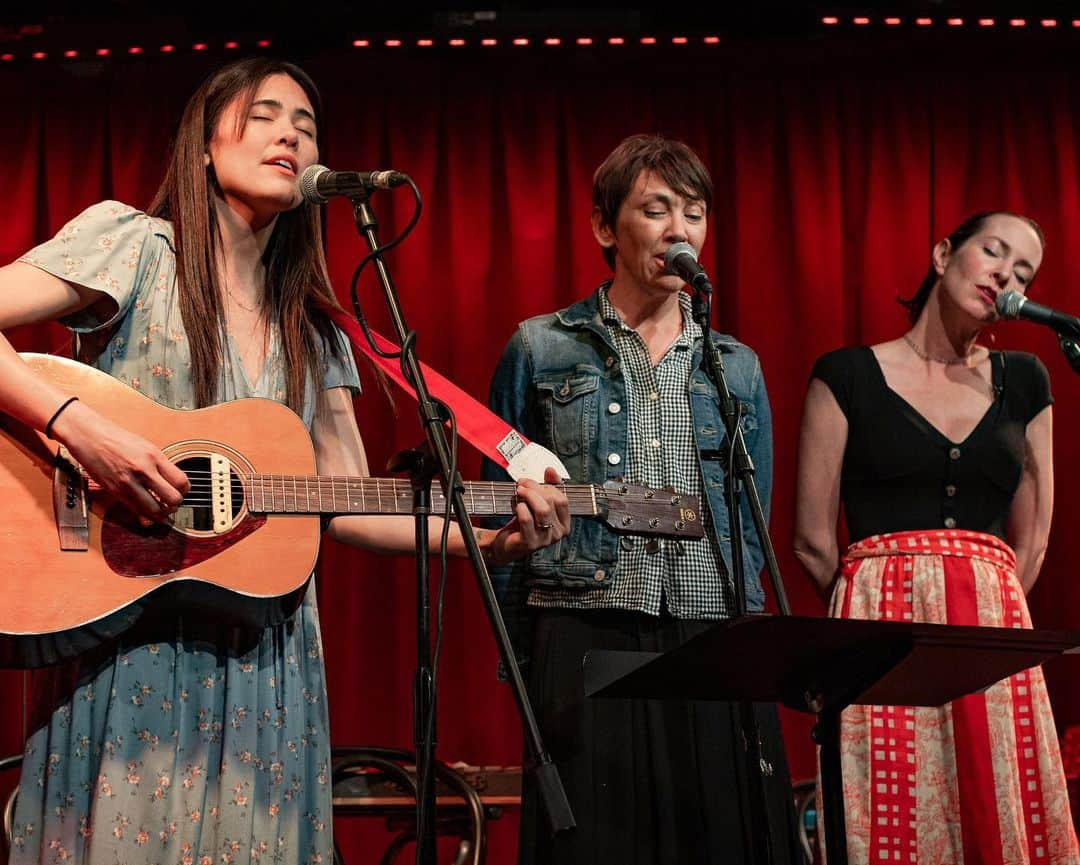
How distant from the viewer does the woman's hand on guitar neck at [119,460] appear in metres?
2.26

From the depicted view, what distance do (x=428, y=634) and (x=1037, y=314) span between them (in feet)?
6.66

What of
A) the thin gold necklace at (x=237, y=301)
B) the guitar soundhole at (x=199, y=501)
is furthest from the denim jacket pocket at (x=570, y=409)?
the guitar soundhole at (x=199, y=501)

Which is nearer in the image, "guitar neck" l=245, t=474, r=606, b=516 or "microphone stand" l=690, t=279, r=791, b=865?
"guitar neck" l=245, t=474, r=606, b=516

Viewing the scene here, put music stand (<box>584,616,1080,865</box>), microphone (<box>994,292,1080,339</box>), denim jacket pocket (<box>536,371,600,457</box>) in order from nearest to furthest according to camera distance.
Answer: music stand (<box>584,616,1080,865</box>) < denim jacket pocket (<box>536,371,600,457</box>) < microphone (<box>994,292,1080,339</box>)

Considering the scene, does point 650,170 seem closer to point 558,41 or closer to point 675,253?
point 675,253

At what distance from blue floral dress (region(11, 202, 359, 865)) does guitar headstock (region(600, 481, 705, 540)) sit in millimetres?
658

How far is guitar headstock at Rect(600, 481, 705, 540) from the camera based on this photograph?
2.72 m

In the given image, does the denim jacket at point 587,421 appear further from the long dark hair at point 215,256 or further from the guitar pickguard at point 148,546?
the guitar pickguard at point 148,546

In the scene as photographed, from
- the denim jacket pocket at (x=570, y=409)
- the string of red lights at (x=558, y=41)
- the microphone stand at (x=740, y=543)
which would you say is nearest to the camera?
the microphone stand at (x=740, y=543)

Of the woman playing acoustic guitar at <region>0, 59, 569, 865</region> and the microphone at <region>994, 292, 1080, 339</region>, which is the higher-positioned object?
the microphone at <region>994, 292, 1080, 339</region>

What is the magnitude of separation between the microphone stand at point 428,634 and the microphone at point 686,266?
0.83 m

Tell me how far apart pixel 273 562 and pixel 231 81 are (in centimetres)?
108

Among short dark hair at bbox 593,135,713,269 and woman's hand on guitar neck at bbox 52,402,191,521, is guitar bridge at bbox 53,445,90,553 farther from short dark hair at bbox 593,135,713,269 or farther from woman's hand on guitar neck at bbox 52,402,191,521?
short dark hair at bbox 593,135,713,269

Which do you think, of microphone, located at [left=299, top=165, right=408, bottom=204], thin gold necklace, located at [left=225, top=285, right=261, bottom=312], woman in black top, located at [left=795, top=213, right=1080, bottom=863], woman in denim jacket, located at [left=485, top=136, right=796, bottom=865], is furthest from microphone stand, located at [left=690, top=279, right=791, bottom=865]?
thin gold necklace, located at [left=225, top=285, right=261, bottom=312]
